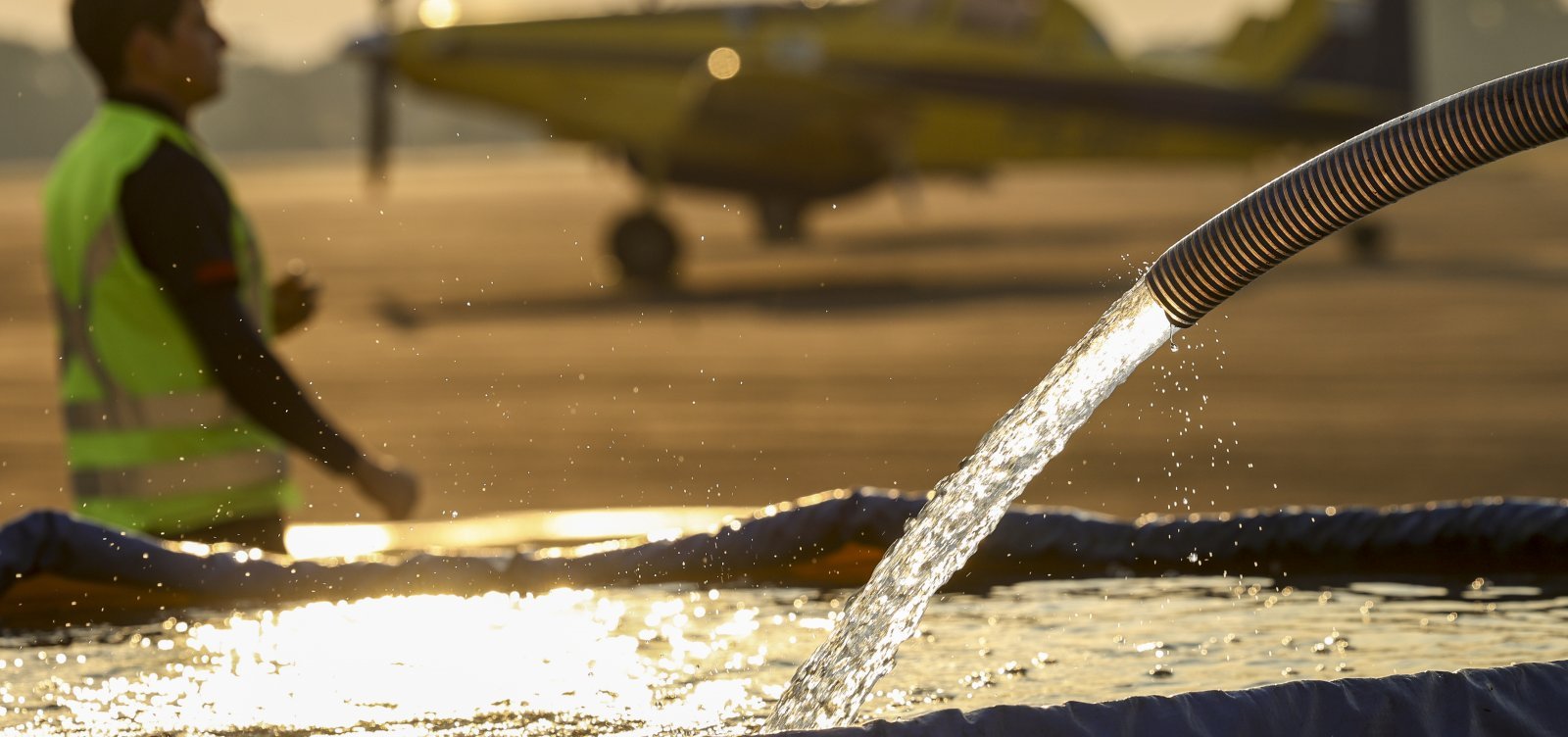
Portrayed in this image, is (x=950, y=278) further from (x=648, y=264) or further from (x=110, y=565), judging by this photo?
(x=110, y=565)

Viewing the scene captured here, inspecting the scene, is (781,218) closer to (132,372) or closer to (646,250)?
(646,250)

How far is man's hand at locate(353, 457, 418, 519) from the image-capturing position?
3.40 m

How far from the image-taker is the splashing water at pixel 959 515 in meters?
2.37

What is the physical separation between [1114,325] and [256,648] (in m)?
1.48

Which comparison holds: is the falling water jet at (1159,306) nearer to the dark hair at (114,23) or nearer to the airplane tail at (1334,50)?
the dark hair at (114,23)

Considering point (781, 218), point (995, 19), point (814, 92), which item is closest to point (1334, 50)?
point (995, 19)

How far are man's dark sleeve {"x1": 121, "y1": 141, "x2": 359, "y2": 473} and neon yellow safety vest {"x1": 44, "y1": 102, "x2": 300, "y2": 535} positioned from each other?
5cm

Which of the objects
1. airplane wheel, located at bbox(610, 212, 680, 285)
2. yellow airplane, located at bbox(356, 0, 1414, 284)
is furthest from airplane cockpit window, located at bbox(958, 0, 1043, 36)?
airplane wheel, located at bbox(610, 212, 680, 285)

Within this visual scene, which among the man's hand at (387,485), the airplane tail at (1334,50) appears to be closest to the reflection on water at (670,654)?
the man's hand at (387,485)

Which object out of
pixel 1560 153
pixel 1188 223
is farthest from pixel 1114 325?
pixel 1560 153

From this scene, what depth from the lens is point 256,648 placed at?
122 inches

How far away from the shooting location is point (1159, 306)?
2271 millimetres

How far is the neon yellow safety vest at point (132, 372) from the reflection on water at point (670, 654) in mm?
256

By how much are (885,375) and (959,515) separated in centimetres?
1134
